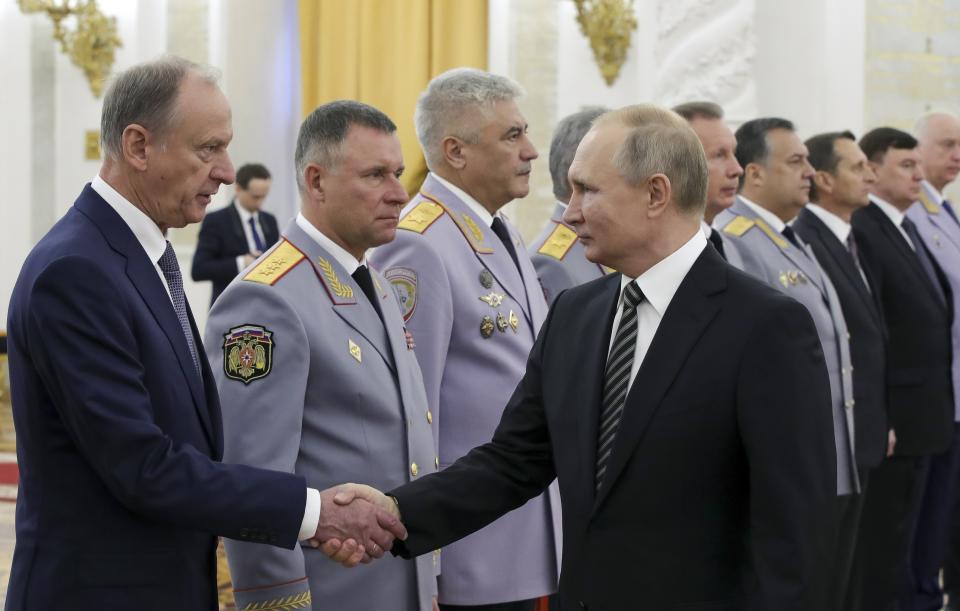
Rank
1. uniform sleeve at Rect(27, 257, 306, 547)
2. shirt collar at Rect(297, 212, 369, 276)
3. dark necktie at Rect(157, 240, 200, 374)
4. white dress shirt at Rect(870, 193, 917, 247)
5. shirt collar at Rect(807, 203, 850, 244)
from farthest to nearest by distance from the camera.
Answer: white dress shirt at Rect(870, 193, 917, 247) < shirt collar at Rect(807, 203, 850, 244) < shirt collar at Rect(297, 212, 369, 276) < dark necktie at Rect(157, 240, 200, 374) < uniform sleeve at Rect(27, 257, 306, 547)

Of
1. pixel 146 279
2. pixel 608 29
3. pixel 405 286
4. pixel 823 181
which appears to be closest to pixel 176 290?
pixel 146 279

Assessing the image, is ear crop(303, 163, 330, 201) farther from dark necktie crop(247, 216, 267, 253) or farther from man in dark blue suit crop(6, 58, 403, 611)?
dark necktie crop(247, 216, 267, 253)

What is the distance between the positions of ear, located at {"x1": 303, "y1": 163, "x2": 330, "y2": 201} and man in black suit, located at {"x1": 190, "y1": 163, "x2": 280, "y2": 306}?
5.18m

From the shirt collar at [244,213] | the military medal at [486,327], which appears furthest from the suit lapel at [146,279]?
the shirt collar at [244,213]

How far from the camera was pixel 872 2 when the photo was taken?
6.84 meters

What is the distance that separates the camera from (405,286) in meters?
2.97

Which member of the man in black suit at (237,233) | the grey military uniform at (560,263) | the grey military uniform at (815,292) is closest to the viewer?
the grey military uniform at (560,263)

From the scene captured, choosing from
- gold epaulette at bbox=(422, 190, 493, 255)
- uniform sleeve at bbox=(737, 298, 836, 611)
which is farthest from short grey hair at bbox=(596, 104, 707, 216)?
gold epaulette at bbox=(422, 190, 493, 255)

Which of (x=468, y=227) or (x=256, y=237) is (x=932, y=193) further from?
(x=256, y=237)

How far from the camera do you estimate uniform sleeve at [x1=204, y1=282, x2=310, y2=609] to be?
2293 mm

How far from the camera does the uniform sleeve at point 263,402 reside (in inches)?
90.3

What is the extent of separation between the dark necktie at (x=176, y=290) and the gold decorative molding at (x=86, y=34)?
7290 millimetres

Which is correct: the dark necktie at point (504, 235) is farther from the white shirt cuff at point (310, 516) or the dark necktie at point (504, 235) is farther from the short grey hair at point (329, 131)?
the white shirt cuff at point (310, 516)

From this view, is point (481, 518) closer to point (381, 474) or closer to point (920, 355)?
point (381, 474)
